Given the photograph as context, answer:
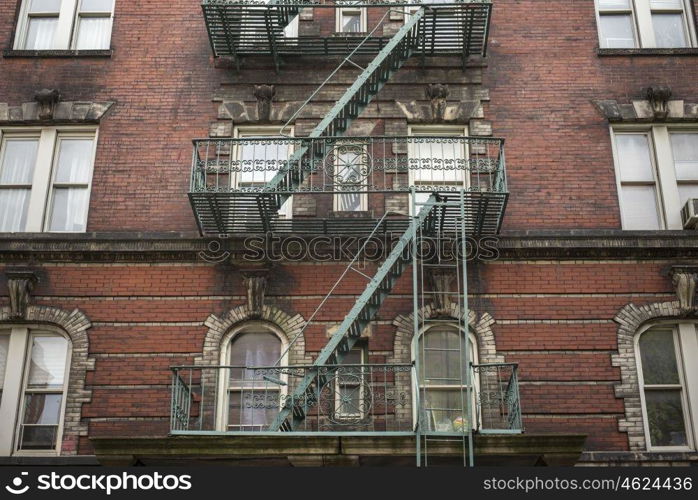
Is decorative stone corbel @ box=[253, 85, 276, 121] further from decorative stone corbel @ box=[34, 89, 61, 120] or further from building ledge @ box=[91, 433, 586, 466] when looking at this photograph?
building ledge @ box=[91, 433, 586, 466]

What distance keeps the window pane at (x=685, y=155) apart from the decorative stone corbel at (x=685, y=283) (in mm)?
1718

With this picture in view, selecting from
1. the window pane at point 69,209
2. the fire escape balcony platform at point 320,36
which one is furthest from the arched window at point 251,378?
the fire escape balcony platform at point 320,36

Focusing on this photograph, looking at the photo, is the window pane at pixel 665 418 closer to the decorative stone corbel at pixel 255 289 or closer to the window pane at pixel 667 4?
the decorative stone corbel at pixel 255 289

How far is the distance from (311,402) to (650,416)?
4.76 metres

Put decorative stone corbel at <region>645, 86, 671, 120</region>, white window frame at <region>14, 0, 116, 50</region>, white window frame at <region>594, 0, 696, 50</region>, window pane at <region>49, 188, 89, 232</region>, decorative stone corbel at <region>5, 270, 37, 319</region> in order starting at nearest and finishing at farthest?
decorative stone corbel at <region>5, 270, 37, 319</region> < window pane at <region>49, 188, 89, 232</region> < decorative stone corbel at <region>645, 86, 671, 120</region> < white window frame at <region>594, 0, 696, 50</region> < white window frame at <region>14, 0, 116, 50</region>

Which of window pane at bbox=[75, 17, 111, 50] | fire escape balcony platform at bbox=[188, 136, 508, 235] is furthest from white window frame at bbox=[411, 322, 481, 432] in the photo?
window pane at bbox=[75, 17, 111, 50]

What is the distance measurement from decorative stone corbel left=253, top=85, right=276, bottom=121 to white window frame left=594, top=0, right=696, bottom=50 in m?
5.53

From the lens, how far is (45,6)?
54.4 ft

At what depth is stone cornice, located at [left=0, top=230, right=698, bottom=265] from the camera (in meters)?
14.1

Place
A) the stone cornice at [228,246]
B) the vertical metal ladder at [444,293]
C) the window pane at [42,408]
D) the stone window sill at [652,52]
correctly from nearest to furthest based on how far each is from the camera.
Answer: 1. the vertical metal ladder at [444,293]
2. the window pane at [42,408]
3. the stone cornice at [228,246]
4. the stone window sill at [652,52]

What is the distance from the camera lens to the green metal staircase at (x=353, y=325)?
1230 centimetres

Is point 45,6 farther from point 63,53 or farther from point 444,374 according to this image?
point 444,374

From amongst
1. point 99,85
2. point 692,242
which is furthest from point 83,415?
point 692,242

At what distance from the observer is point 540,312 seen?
547 inches
